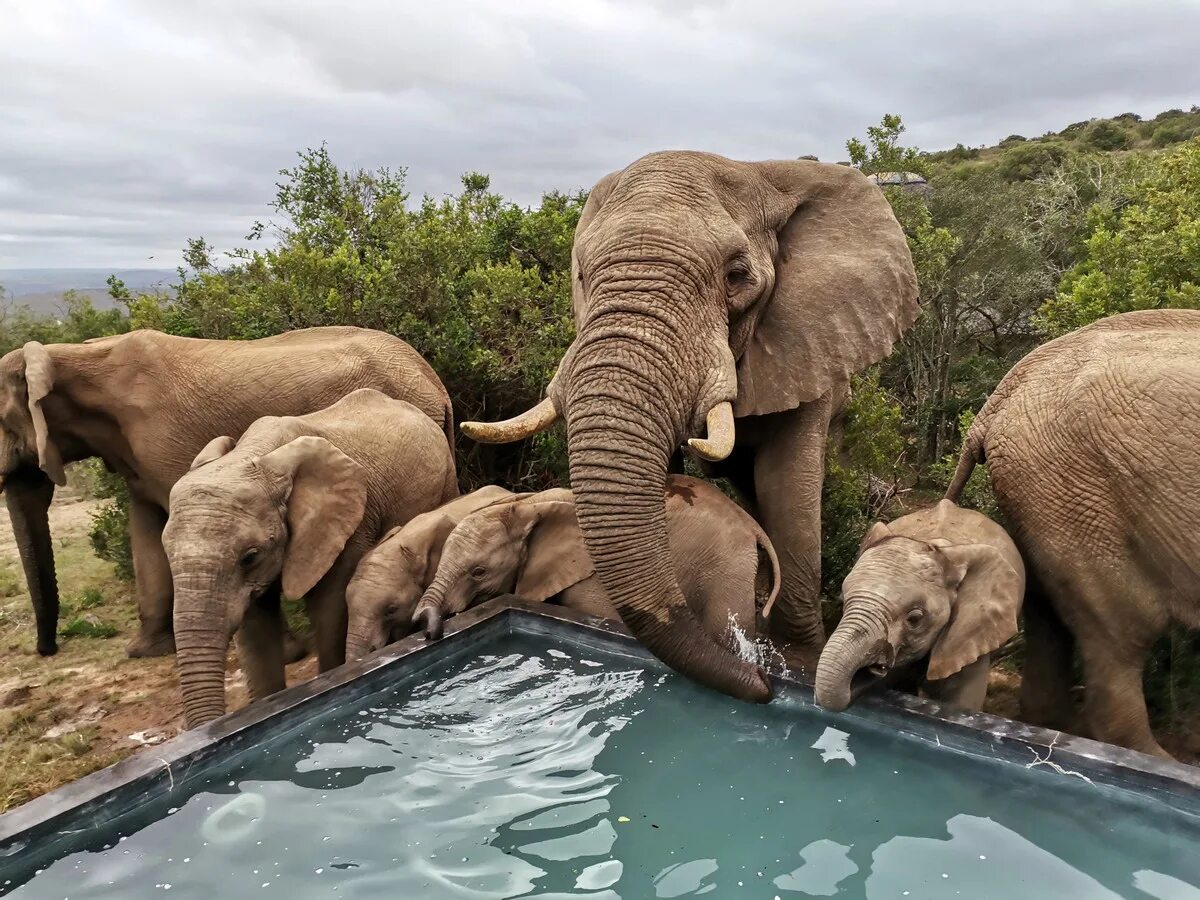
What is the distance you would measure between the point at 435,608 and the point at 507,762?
1.16 metres

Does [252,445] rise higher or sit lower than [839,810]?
higher

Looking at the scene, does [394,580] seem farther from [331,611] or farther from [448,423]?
[448,423]

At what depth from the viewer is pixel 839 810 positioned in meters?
3.22

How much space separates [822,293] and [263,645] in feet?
11.1

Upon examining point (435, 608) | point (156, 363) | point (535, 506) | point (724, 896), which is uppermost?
point (156, 363)

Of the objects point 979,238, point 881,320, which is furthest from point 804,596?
point 979,238

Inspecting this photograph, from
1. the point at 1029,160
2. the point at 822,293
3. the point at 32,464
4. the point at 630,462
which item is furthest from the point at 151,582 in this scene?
the point at 1029,160

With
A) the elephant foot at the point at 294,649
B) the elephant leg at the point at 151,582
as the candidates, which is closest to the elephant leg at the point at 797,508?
the elephant foot at the point at 294,649

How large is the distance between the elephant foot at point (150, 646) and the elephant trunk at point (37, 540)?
26.4 inches

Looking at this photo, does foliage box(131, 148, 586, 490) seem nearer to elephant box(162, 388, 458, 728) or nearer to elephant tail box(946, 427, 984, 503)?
elephant box(162, 388, 458, 728)

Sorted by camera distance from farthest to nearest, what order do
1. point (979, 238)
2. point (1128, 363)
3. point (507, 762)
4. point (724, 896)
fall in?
point (979, 238) < point (1128, 363) < point (507, 762) < point (724, 896)

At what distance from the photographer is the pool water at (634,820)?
2.87 m

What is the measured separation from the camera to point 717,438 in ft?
12.4

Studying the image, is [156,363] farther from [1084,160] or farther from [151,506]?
[1084,160]
